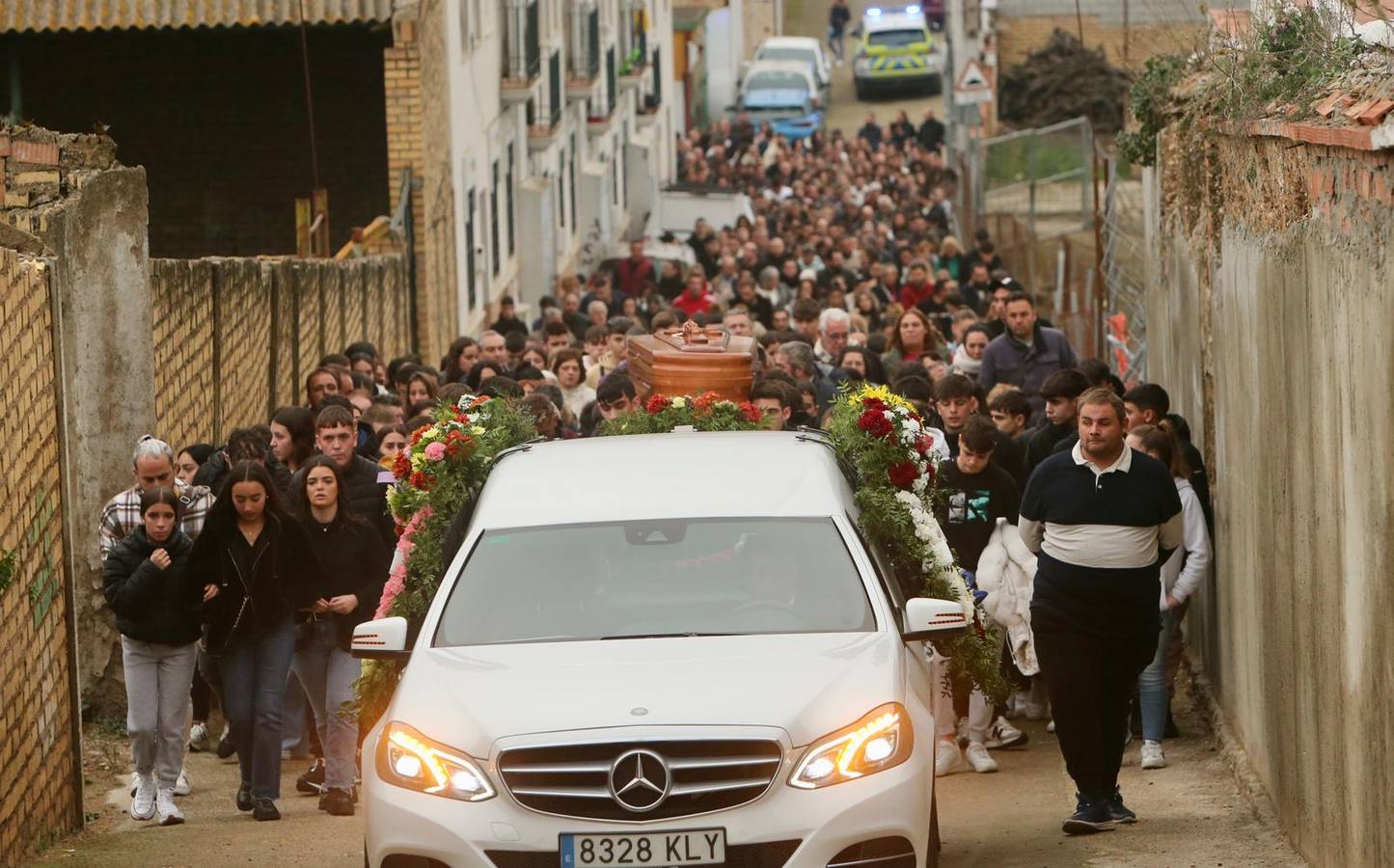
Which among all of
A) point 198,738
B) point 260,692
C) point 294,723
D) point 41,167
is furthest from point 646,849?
point 41,167

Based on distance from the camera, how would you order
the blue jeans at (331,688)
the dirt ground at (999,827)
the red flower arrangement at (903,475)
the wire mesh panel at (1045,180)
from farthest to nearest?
1. the wire mesh panel at (1045,180)
2. the blue jeans at (331,688)
3. the red flower arrangement at (903,475)
4. the dirt ground at (999,827)

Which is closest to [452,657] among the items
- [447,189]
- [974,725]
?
[974,725]

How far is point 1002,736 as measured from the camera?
482 inches

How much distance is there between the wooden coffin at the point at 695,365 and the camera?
1425cm

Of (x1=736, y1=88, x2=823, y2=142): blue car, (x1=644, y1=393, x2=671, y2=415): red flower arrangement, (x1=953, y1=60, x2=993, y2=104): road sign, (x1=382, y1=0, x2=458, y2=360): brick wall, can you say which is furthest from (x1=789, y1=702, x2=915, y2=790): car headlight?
(x1=736, y1=88, x2=823, y2=142): blue car

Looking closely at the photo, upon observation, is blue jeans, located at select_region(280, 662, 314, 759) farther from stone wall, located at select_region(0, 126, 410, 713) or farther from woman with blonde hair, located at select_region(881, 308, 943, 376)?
woman with blonde hair, located at select_region(881, 308, 943, 376)

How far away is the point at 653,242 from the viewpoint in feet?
145

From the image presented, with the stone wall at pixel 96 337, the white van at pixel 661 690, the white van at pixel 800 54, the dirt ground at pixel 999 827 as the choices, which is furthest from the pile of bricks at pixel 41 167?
the white van at pixel 800 54

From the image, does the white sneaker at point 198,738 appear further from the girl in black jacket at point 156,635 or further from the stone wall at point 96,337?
the girl in black jacket at point 156,635

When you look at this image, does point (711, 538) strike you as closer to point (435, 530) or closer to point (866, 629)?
point (866, 629)

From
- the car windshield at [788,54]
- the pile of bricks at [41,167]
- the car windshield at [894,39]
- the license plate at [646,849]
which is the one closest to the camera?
the license plate at [646,849]

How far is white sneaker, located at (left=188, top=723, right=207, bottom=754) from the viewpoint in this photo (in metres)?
13.0

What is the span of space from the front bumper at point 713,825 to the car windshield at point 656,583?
884mm

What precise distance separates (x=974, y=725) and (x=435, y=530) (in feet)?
10.5
